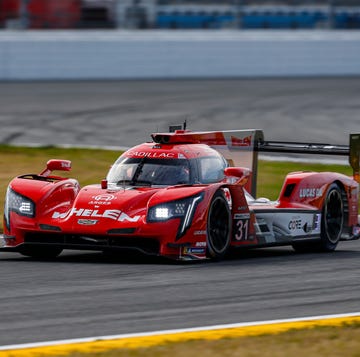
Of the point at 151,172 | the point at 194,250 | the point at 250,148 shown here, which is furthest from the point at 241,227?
the point at 250,148

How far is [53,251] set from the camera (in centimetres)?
1062

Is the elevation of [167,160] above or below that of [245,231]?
above

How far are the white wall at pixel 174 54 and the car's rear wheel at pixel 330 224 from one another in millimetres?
17500

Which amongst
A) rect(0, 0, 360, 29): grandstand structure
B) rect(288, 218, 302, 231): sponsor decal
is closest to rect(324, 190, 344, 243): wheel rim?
rect(288, 218, 302, 231): sponsor decal

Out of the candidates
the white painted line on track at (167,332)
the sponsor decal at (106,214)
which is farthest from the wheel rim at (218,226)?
the white painted line on track at (167,332)

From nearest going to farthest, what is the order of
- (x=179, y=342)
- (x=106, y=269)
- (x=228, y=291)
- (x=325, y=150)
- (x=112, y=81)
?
1. (x=179, y=342)
2. (x=228, y=291)
3. (x=106, y=269)
4. (x=325, y=150)
5. (x=112, y=81)

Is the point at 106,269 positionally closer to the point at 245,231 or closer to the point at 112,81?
the point at 245,231

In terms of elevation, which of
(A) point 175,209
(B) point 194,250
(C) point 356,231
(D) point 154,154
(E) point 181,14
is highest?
(E) point 181,14

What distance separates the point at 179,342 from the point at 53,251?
14.5ft

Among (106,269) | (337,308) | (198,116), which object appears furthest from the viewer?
(198,116)

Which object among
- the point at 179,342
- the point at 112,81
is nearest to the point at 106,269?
the point at 179,342

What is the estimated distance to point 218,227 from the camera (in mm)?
10273

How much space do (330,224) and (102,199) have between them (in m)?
2.95

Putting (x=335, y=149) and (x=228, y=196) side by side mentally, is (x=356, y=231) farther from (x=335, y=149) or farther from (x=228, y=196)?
(x=228, y=196)
